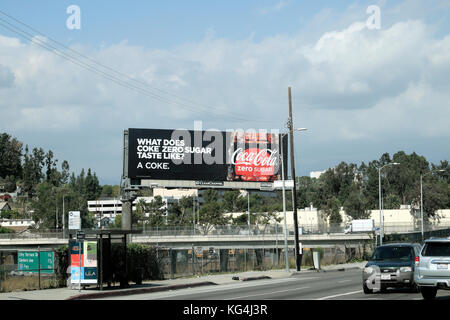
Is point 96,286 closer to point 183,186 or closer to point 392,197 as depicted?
point 183,186

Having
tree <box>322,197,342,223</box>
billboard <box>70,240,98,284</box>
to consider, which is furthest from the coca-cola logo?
billboard <box>70,240,98,284</box>

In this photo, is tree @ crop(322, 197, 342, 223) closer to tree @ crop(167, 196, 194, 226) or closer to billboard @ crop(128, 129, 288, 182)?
tree @ crop(167, 196, 194, 226)

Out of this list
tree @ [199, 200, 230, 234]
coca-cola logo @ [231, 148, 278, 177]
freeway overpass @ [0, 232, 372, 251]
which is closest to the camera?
freeway overpass @ [0, 232, 372, 251]

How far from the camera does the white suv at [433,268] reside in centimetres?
1930

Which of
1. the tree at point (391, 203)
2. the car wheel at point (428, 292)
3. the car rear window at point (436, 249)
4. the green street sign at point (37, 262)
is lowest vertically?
the car wheel at point (428, 292)

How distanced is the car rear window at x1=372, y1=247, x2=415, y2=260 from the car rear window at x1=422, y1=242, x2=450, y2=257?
330 cm

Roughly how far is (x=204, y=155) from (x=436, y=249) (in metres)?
62.2

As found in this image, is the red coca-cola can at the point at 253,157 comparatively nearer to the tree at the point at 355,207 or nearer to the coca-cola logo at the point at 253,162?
the coca-cola logo at the point at 253,162

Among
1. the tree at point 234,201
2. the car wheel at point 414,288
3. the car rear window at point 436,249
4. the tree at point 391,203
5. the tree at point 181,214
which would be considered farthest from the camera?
the tree at point 234,201

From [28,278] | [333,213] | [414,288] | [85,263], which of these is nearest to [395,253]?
[414,288]

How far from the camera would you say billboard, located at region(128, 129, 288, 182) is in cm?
7869

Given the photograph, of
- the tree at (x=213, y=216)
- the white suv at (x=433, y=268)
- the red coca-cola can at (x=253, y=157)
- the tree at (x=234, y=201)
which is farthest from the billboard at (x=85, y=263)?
the tree at (x=234, y=201)

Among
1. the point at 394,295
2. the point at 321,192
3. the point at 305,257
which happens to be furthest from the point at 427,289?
the point at 321,192

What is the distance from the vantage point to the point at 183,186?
79375mm
